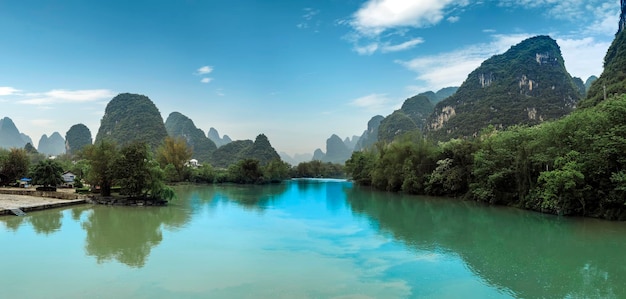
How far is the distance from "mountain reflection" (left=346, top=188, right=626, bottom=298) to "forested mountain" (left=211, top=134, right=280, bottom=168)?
87.2 m

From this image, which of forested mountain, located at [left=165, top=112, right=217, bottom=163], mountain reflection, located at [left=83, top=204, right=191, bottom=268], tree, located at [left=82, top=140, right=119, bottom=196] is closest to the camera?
mountain reflection, located at [left=83, top=204, right=191, bottom=268]

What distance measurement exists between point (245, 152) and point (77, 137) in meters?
52.7

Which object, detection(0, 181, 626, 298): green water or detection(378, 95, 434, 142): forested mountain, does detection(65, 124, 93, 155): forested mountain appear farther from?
detection(0, 181, 626, 298): green water

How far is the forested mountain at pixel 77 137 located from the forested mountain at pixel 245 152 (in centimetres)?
3847

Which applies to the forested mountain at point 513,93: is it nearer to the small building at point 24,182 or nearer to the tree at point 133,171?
the tree at point 133,171

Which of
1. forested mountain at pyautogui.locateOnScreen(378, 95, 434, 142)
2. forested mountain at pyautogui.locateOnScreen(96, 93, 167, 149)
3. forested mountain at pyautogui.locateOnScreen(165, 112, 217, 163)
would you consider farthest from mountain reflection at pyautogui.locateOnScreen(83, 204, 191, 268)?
forested mountain at pyautogui.locateOnScreen(165, 112, 217, 163)

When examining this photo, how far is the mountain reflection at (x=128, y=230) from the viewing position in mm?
11940

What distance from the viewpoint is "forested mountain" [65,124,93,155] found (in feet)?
373

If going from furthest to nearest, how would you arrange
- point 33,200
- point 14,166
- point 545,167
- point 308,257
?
point 14,166 → point 33,200 → point 545,167 → point 308,257

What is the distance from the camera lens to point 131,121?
10388cm

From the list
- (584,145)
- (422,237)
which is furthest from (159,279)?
(584,145)

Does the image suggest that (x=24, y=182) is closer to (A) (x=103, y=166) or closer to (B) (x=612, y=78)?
(A) (x=103, y=166)

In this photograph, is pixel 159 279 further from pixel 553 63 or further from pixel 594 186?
pixel 553 63

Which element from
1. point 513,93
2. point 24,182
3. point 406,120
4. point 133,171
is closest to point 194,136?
point 406,120
